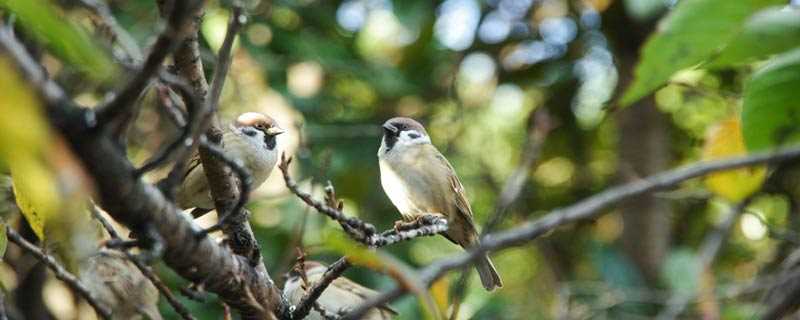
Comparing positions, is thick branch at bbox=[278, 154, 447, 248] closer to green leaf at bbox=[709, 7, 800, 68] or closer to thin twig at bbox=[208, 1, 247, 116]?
thin twig at bbox=[208, 1, 247, 116]

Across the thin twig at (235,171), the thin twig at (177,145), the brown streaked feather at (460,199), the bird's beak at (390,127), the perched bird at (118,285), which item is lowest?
the perched bird at (118,285)

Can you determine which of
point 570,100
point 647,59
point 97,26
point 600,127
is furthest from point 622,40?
point 647,59

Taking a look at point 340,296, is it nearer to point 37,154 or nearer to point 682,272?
point 682,272

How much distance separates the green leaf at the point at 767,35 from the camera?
1.18m

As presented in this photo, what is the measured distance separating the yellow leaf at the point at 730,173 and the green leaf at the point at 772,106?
0.78 ft

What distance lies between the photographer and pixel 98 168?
1.14 m

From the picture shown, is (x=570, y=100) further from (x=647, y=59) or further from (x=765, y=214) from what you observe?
(x=647, y=59)

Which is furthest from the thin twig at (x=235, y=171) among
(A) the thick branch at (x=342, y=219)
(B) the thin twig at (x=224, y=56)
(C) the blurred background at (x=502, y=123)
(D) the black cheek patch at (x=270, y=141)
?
(C) the blurred background at (x=502, y=123)

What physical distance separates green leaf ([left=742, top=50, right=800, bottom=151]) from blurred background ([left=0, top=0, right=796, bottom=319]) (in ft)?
11.4

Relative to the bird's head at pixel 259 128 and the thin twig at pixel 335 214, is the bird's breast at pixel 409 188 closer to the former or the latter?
the bird's head at pixel 259 128

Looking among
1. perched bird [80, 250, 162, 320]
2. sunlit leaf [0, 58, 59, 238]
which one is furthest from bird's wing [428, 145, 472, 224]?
sunlit leaf [0, 58, 59, 238]

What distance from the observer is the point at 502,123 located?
6637 mm

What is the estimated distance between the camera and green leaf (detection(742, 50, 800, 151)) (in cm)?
117

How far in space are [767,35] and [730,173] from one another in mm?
703
